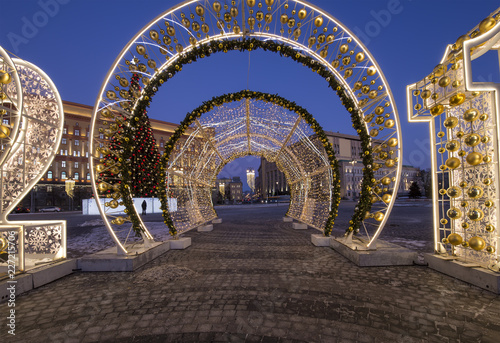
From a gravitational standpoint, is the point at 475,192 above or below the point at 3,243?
above

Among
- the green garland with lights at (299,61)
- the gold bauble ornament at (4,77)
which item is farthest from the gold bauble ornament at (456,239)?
the gold bauble ornament at (4,77)

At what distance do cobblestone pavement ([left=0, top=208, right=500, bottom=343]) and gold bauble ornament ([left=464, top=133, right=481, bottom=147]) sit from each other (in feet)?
6.72

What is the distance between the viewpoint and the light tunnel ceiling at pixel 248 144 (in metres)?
8.33

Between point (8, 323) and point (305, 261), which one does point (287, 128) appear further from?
point (8, 323)

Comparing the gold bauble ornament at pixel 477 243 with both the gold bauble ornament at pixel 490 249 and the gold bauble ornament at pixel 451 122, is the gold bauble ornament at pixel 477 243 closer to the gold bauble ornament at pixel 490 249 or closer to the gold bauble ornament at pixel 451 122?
the gold bauble ornament at pixel 490 249

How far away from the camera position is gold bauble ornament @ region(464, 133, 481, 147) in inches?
158

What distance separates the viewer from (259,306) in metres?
3.31

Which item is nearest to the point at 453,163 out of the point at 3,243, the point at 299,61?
the point at 299,61

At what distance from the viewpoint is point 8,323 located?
3.01 m

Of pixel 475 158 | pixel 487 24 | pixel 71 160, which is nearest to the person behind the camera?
pixel 487 24

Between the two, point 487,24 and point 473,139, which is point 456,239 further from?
point 487,24

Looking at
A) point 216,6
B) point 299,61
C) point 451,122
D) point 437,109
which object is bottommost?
point 451,122

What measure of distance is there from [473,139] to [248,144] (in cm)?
921

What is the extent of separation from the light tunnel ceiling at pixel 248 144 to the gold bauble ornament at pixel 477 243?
3495 mm
